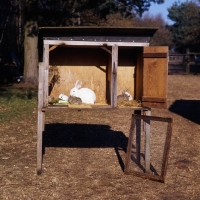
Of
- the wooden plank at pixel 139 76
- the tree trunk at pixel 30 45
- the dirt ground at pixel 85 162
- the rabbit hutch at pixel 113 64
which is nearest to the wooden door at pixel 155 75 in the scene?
the rabbit hutch at pixel 113 64

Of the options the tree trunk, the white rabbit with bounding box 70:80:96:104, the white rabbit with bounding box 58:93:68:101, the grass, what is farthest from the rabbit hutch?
the tree trunk

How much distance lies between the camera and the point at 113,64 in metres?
6.45

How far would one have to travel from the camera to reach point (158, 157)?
7996 mm

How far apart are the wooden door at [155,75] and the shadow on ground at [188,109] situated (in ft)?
21.5

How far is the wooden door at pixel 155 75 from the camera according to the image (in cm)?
628

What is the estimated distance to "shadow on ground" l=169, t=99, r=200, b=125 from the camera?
1358 cm

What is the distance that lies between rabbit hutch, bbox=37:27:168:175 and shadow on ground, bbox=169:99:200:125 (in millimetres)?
5774

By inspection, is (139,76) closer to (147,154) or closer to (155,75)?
(155,75)

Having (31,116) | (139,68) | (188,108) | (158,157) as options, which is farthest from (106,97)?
(188,108)

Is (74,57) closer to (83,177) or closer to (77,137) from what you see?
(83,177)

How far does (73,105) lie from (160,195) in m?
1.81

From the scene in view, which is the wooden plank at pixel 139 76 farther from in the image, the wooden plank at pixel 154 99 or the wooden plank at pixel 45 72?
the wooden plank at pixel 45 72

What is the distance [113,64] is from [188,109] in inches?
369

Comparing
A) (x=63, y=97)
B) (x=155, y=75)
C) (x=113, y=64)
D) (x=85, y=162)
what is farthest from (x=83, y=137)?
(x=155, y=75)
